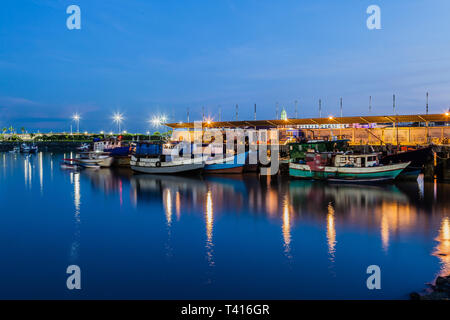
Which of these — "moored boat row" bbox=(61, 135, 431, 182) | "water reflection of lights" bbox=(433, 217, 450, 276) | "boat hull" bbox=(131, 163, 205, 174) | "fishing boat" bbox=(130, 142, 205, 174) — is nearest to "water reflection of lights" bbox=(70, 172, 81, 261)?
"fishing boat" bbox=(130, 142, 205, 174)

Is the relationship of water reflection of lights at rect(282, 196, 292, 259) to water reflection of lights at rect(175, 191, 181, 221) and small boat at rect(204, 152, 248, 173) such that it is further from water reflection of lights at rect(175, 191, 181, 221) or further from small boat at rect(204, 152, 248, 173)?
small boat at rect(204, 152, 248, 173)

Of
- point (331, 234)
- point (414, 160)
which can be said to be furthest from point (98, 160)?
point (331, 234)

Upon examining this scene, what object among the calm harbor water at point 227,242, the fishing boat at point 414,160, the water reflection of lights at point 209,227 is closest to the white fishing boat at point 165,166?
the calm harbor water at point 227,242

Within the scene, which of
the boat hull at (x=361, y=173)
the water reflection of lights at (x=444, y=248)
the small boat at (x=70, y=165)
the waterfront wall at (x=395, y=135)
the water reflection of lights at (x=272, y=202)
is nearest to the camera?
the water reflection of lights at (x=444, y=248)

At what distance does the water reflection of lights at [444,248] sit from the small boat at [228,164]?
27190mm

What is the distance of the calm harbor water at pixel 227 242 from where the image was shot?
42.4 feet

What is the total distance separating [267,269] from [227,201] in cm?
1474

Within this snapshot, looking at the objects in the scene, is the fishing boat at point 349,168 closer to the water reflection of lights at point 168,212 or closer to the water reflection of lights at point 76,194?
the water reflection of lights at point 168,212

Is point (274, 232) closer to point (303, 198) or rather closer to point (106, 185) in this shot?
point (303, 198)

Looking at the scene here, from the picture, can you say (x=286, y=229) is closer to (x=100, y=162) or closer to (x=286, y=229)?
(x=286, y=229)

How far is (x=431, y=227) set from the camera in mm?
20203

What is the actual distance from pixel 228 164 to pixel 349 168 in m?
15.2

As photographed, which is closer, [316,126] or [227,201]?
[227,201]
